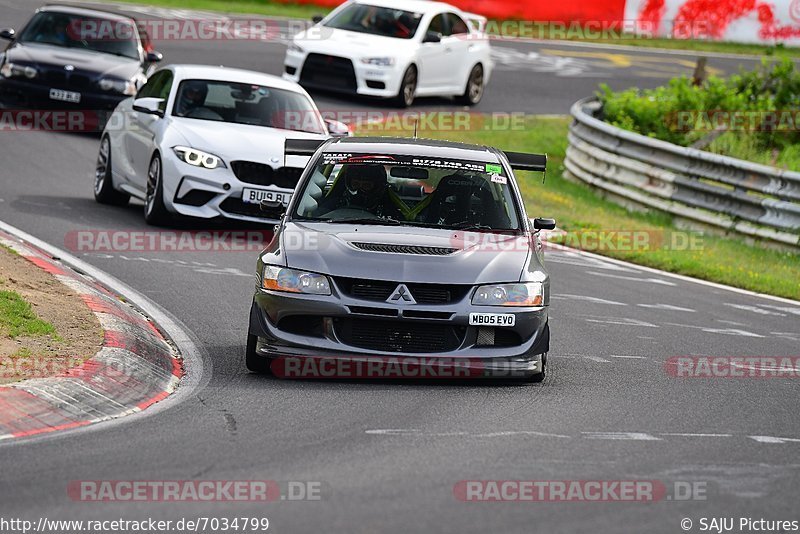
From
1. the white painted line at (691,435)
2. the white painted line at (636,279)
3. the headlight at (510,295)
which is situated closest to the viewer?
the white painted line at (691,435)

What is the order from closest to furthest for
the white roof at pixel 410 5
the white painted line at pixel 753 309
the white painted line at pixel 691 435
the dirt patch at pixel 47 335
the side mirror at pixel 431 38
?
the white painted line at pixel 691 435 → the dirt patch at pixel 47 335 → the white painted line at pixel 753 309 → the side mirror at pixel 431 38 → the white roof at pixel 410 5

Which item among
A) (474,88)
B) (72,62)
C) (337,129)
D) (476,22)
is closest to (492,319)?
(337,129)

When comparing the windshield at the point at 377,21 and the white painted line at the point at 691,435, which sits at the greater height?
the windshield at the point at 377,21

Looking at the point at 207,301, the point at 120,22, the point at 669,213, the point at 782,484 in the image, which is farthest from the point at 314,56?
the point at 782,484

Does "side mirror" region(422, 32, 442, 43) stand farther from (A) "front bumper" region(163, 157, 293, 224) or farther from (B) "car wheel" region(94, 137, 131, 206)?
(A) "front bumper" region(163, 157, 293, 224)

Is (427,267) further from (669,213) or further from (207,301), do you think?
(669,213)

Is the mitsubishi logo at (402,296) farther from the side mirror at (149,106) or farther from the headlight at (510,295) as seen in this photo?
the side mirror at (149,106)

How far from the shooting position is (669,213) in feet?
64.8

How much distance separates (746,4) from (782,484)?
101ft

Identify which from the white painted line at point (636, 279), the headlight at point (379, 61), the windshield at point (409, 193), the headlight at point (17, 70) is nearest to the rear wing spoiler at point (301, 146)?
the windshield at point (409, 193)

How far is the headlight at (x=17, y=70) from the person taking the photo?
21.4 metres

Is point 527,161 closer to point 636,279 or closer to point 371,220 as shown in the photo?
point 371,220

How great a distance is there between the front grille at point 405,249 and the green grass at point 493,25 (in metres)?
27.8

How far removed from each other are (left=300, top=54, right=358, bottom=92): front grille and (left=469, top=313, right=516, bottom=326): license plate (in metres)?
16.8
